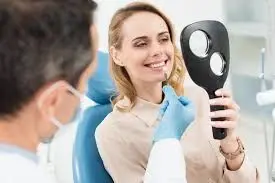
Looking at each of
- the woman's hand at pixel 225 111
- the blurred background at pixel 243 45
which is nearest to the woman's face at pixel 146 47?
the woman's hand at pixel 225 111

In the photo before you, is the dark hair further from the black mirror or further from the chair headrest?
the chair headrest

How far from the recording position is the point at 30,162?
69 cm

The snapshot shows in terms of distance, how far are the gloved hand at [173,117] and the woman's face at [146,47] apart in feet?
0.55

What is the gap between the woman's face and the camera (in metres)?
1.32

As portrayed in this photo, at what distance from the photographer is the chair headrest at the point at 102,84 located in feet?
4.45

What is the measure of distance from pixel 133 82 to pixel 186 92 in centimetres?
19

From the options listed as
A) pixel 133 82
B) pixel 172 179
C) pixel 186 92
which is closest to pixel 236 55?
pixel 186 92

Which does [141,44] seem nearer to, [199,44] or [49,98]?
[199,44]

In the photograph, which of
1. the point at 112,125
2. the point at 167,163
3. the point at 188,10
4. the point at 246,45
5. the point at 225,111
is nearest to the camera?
the point at 167,163

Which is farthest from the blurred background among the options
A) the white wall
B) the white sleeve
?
the white sleeve

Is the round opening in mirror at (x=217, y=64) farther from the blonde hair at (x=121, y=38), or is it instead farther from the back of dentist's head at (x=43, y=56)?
the back of dentist's head at (x=43, y=56)

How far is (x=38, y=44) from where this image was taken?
0.63 metres

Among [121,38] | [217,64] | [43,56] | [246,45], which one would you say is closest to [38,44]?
[43,56]

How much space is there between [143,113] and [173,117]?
0.27m
